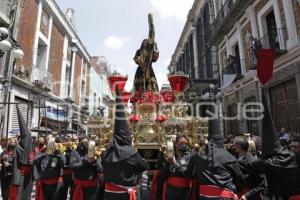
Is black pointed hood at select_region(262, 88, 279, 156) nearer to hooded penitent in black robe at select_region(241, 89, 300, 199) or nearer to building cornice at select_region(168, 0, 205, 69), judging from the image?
hooded penitent in black robe at select_region(241, 89, 300, 199)

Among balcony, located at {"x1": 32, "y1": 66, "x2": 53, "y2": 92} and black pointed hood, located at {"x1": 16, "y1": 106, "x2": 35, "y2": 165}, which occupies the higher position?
balcony, located at {"x1": 32, "y1": 66, "x2": 53, "y2": 92}

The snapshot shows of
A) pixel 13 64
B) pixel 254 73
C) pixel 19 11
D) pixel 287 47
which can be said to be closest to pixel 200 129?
pixel 287 47

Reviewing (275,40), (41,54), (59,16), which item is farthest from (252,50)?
(59,16)

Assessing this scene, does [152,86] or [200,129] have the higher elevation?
[152,86]

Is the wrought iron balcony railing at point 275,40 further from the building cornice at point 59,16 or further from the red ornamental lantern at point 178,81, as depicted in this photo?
the building cornice at point 59,16

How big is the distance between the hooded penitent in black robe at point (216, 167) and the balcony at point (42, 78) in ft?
48.5

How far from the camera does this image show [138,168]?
375 centimetres

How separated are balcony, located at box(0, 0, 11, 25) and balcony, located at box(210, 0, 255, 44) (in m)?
Answer: 11.1

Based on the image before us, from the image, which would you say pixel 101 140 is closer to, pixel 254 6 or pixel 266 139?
pixel 266 139

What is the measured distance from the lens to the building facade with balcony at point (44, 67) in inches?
583

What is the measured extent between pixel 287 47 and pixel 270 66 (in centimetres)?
208

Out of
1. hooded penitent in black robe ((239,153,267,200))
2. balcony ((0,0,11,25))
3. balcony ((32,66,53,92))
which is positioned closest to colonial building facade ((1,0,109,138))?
balcony ((32,66,53,92))

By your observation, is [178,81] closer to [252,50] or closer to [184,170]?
[184,170]

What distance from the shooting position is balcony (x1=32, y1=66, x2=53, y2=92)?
646 inches
